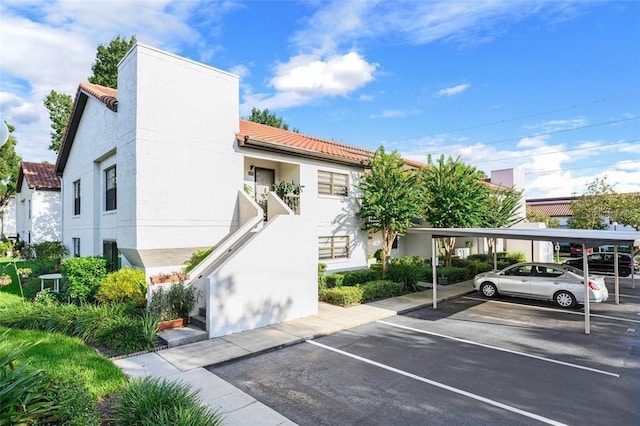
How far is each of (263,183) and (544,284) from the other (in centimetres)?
1163

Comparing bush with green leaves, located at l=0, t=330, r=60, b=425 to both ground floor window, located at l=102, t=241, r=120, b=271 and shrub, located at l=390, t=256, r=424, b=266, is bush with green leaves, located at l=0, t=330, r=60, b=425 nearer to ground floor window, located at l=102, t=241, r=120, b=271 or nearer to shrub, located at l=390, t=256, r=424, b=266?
ground floor window, located at l=102, t=241, r=120, b=271

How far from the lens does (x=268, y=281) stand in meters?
9.88

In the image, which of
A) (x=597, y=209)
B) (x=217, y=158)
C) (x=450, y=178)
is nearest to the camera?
(x=217, y=158)

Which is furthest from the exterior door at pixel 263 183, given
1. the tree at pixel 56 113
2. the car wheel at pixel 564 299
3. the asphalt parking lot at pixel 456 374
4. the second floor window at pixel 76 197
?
the tree at pixel 56 113

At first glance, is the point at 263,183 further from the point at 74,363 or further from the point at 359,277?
the point at 74,363

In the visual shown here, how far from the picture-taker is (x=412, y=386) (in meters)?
6.22

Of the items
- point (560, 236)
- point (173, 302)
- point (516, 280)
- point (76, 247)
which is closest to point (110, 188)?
point (76, 247)

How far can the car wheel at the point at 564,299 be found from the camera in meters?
12.3

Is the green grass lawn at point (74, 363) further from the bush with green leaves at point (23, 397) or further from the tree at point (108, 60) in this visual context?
the tree at point (108, 60)

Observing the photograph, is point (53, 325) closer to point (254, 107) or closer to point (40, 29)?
point (40, 29)

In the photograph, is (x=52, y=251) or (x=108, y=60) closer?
(x=52, y=251)

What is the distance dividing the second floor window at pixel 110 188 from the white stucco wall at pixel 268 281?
7538 millimetres

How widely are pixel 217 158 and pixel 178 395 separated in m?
8.76

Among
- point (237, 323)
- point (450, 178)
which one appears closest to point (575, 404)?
point (237, 323)
